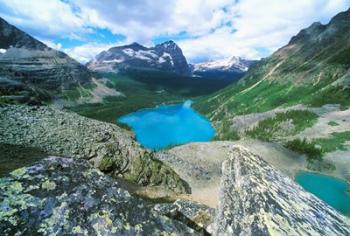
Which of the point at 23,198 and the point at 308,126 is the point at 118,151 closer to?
the point at 23,198

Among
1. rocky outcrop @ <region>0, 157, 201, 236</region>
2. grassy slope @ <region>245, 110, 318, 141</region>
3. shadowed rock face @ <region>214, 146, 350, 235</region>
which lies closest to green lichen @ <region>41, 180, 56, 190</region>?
rocky outcrop @ <region>0, 157, 201, 236</region>

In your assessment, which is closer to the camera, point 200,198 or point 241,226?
point 241,226

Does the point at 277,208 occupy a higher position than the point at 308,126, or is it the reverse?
the point at 277,208

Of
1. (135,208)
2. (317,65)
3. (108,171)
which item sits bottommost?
(108,171)

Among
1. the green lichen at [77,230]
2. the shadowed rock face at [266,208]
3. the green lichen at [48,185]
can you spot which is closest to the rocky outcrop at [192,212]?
the shadowed rock face at [266,208]

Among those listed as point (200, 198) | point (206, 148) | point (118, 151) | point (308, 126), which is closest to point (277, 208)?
point (118, 151)
